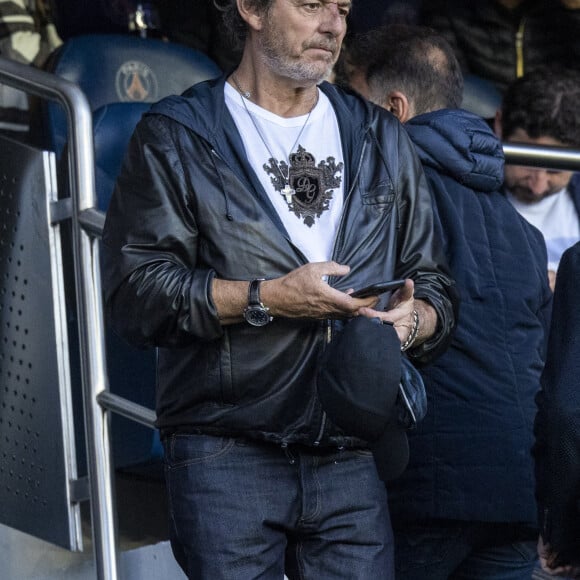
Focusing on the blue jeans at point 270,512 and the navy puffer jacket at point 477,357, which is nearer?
the blue jeans at point 270,512

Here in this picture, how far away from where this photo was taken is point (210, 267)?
2.35m

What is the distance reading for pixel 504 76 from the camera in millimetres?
5145

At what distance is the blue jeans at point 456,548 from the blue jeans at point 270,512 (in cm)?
25

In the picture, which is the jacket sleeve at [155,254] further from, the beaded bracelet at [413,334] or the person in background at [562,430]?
the person in background at [562,430]

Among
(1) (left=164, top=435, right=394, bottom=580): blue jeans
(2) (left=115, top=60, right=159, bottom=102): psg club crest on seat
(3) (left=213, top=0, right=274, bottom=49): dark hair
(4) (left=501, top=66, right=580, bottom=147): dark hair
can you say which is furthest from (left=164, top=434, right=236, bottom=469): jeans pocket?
(2) (left=115, top=60, right=159, bottom=102): psg club crest on seat

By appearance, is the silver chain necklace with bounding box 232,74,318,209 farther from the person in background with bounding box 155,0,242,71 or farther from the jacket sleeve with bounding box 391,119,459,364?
the person in background with bounding box 155,0,242,71

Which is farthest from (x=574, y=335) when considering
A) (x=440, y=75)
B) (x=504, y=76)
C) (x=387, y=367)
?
(x=504, y=76)

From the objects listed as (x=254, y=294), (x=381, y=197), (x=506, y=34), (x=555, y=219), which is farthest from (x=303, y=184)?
(x=506, y=34)

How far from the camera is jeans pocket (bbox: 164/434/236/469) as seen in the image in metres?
2.31

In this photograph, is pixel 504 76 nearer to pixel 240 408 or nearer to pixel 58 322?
pixel 58 322

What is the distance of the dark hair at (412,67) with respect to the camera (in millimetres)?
2914

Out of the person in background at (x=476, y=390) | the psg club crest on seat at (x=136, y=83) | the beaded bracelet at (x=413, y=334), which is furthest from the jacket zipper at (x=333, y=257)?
the psg club crest on seat at (x=136, y=83)

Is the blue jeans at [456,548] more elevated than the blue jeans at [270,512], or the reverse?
the blue jeans at [270,512]

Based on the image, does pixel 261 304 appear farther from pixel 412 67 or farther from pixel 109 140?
pixel 109 140
